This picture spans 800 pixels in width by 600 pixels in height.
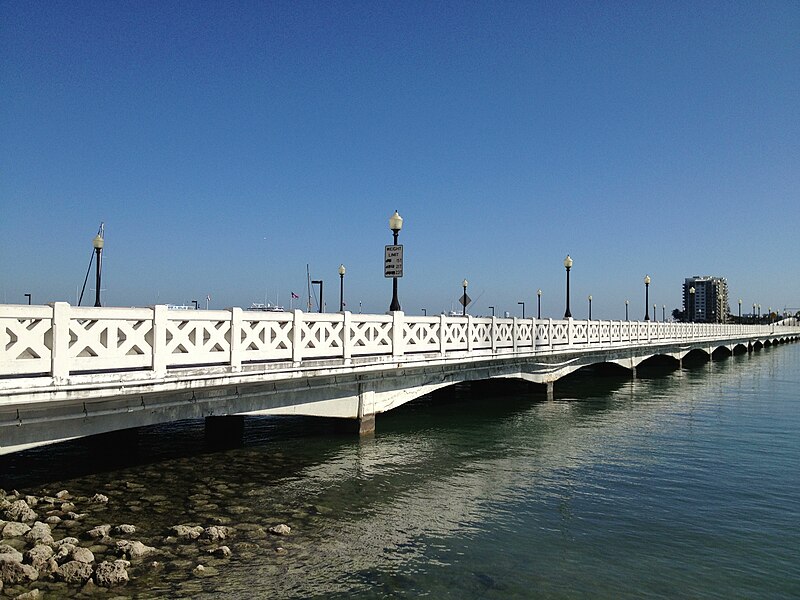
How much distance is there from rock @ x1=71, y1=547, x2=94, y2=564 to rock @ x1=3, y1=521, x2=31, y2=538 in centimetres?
139

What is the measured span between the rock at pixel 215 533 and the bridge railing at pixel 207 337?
2883mm

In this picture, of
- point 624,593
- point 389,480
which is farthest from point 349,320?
point 624,593

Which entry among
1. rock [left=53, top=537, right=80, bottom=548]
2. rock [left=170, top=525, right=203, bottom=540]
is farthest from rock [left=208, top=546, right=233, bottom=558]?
rock [left=53, top=537, right=80, bottom=548]

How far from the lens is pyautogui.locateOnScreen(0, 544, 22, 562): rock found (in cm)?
802

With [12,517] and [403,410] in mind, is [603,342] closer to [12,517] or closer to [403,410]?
[403,410]

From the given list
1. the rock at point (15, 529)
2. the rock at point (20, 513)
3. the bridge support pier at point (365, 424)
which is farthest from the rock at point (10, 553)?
the bridge support pier at point (365, 424)

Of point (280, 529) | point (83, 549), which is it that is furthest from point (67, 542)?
point (280, 529)

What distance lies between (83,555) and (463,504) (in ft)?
21.3

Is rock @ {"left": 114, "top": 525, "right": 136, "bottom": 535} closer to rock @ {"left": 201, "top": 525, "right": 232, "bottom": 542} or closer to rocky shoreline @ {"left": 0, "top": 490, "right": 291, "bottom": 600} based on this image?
rocky shoreline @ {"left": 0, "top": 490, "right": 291, "bottom": 600}

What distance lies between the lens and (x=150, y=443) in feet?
55.1

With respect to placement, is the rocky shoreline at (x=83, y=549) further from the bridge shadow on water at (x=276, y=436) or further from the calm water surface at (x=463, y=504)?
the bridge shadow on water at (x=276, y=436)

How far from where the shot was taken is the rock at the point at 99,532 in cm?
934

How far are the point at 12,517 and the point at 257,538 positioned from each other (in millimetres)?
4054

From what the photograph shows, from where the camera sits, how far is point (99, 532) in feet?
30.7
